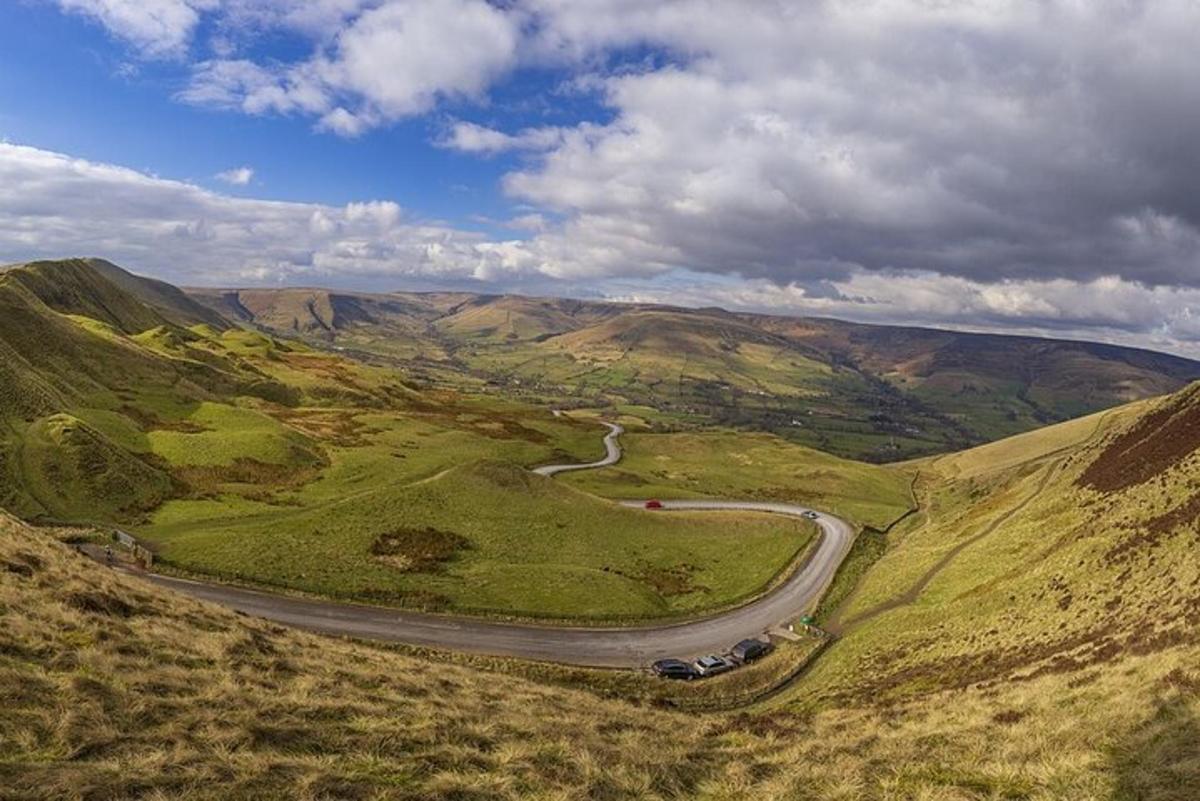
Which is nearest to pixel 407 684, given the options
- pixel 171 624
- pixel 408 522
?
pixel 171 624

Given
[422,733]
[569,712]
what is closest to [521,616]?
[569,712]

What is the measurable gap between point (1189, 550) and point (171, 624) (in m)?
54.2

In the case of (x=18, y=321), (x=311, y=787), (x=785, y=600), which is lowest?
(x=785, y=600)

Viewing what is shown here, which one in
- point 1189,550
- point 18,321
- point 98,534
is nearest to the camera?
point 1189,550

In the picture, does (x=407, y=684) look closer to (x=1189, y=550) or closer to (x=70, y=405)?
(x=1189, y=550)

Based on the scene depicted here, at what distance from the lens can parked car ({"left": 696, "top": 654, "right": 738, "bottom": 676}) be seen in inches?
2024

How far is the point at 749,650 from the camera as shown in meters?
55.5

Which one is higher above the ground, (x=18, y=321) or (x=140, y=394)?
(x=18, y=321)

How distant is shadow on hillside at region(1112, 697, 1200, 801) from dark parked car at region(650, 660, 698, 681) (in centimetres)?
3353

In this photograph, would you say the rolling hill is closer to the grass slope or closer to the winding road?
the grass slope

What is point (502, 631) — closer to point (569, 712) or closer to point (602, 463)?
point (569, 712)

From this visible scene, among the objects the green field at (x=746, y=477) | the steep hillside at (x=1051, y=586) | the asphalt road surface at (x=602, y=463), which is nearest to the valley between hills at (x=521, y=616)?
the steep hillside at (x=1051, y=586)

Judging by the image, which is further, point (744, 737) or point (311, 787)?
point (744, 737)

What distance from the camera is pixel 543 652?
51656 mm
